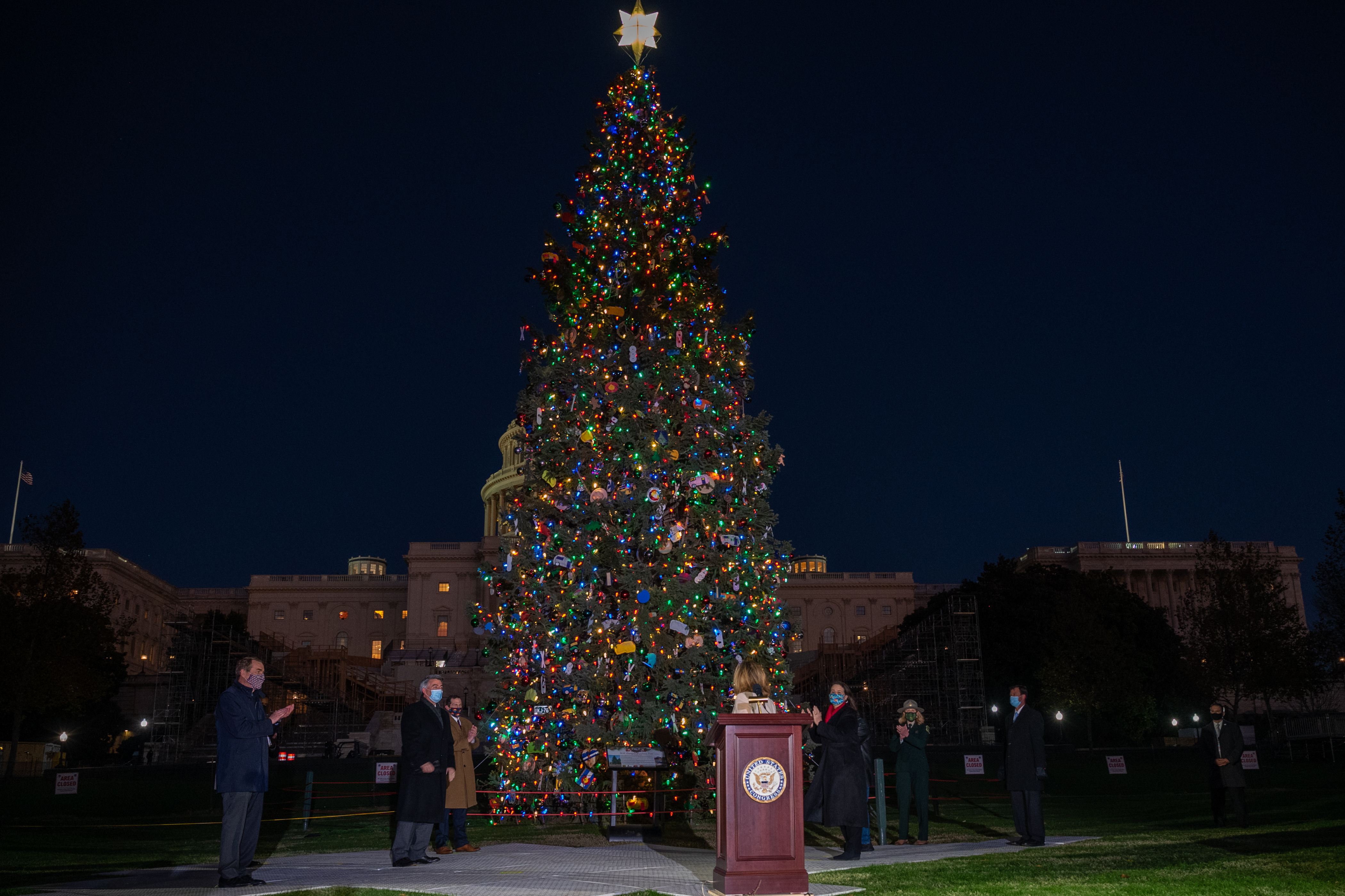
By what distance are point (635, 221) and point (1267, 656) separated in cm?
3515

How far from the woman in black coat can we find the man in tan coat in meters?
4.27

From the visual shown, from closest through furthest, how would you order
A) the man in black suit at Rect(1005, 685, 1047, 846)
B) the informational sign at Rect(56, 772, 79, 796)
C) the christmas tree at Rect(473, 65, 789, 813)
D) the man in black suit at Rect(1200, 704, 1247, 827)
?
the man in black suit at Rect(1005, 685, 1047, 846) → the man in black suit at Rect(1200, 704, 1247, 827) → the christmas tree at Rect(473, 65, 789, 813) → the informational sign at Rect(56, 772, 79, 796)

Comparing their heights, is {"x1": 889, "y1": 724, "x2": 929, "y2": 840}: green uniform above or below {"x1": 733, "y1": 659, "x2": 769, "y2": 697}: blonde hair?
below

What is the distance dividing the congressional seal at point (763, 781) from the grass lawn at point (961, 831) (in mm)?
1231

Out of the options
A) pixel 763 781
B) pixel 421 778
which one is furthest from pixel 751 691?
pixel 421 778

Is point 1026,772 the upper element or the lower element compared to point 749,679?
lower

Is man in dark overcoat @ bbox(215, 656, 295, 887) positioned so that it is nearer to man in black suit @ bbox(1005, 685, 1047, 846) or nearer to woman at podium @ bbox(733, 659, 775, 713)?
woman at podium @ bbox(733, 659, 775, 713)

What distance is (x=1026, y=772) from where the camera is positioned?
41.8 feet

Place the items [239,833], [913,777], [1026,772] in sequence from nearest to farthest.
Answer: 1. [239,833]
2. [1026,772]
3. [913,777]

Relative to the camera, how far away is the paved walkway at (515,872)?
345 inches

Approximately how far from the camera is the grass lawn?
8.98 meters

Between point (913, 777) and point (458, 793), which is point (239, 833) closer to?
point (458, 793)

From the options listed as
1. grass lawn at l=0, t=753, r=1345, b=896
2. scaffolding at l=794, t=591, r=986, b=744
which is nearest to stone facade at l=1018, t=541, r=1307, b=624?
scaffolding at l=794, t=591, r=986, b=744

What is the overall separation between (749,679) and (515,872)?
140 inches
